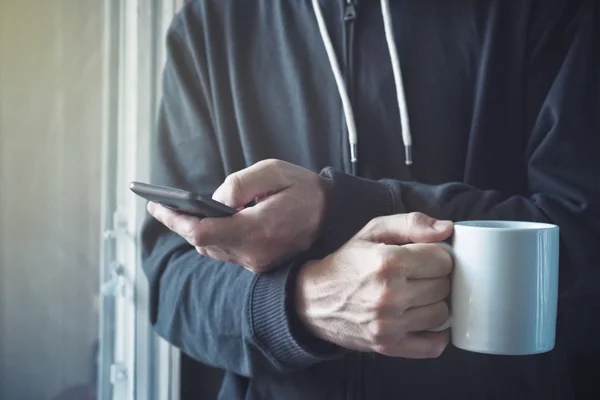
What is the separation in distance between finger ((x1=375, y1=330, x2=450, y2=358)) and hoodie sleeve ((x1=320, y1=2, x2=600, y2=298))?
12cm

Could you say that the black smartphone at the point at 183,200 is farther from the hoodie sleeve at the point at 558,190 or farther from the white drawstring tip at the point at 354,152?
the white drawstring tip at the point at 354,152

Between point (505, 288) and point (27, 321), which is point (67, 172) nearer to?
point (27, 321)

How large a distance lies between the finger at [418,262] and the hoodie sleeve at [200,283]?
131 millimetres

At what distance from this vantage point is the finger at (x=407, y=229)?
0.45m

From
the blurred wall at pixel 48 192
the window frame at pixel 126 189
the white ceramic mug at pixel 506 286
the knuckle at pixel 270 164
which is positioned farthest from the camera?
the window frame at pixel 126 189

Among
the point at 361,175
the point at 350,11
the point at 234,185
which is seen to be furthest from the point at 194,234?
the point at 350,11

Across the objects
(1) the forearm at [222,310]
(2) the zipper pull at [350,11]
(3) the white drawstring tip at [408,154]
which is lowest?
(1) the forearm at [222,310]

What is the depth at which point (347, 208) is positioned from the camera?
0.54 m

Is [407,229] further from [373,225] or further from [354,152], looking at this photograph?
[354,152]

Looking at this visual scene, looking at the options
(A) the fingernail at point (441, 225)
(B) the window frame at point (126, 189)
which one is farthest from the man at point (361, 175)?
(B) the window frame at point (126, 189)

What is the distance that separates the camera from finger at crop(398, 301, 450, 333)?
1.49 ft

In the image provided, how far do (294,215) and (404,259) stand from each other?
0.43 ft

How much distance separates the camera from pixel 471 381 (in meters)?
0.62

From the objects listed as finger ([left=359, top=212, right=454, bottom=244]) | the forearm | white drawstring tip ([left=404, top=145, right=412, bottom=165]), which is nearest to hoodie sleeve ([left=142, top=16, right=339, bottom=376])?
the forearm
